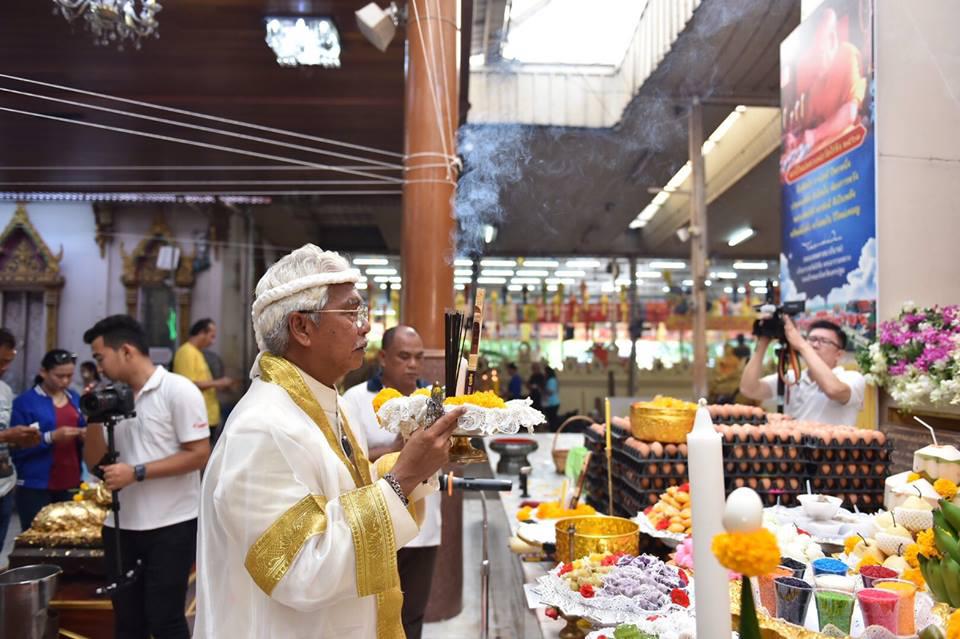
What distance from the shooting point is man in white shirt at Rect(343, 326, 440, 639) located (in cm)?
338

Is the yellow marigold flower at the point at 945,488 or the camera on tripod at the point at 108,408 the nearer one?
the yellow marigold flower at the point at 945,488

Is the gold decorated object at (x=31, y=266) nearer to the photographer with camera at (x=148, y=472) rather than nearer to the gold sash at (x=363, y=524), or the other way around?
the photographer with camera at (x=148, y=472)

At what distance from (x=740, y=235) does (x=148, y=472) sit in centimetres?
1528

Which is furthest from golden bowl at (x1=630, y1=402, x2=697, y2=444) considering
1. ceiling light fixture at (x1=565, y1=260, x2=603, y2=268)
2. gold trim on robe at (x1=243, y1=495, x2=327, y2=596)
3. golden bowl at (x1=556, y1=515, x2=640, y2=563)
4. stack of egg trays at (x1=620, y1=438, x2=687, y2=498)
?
ceiling light fixture at (x1=565, y1=260, x2=603, y2=268)

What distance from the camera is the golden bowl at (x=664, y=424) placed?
3.03 metres

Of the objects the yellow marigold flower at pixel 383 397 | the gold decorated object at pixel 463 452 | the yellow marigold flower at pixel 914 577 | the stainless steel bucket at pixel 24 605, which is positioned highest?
the yellow marigold flower at pixel 383 397

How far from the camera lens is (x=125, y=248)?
10.7m

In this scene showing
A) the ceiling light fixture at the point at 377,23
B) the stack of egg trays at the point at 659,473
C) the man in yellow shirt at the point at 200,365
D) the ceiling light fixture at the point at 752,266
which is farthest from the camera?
the ceiling light fixture at the point at 752,266

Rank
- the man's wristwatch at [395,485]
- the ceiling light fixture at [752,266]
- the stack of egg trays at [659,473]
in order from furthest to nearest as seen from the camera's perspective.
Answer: the ceiling light fixture at [752,266] → the stack of egg trays at [659,473] → the man's wristwatch at [395,485]

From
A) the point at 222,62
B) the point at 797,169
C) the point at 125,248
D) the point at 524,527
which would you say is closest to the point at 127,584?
the point at 524,527

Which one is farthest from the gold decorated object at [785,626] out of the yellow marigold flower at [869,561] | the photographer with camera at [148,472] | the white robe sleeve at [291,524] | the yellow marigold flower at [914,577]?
the photographer with camera at [148,472]

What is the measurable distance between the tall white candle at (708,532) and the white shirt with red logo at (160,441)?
2990 mm

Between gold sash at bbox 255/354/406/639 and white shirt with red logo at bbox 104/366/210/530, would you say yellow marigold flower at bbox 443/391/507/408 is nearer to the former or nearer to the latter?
gold sash at bbox 255/354/406/639

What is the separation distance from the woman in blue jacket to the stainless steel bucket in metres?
2.36
